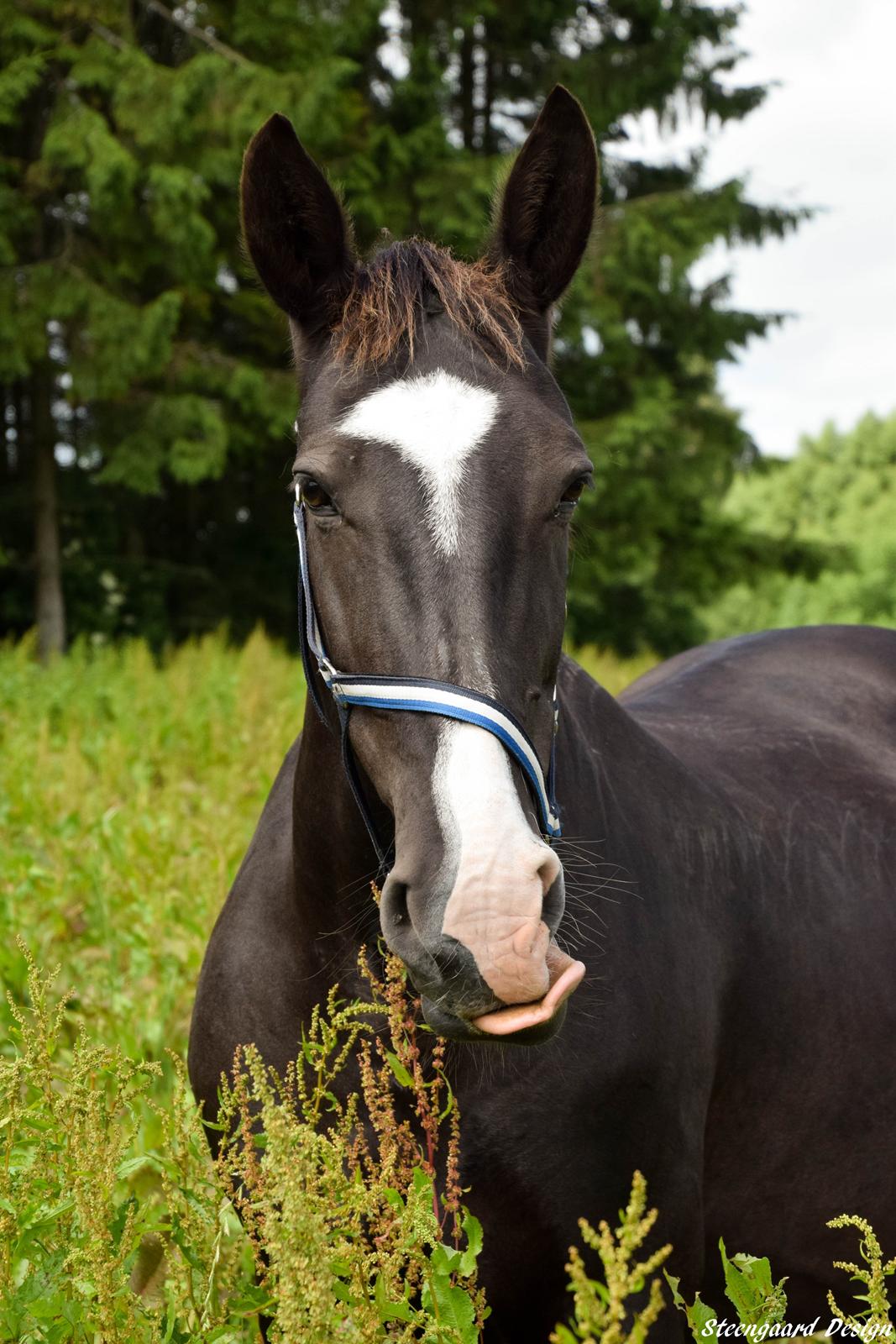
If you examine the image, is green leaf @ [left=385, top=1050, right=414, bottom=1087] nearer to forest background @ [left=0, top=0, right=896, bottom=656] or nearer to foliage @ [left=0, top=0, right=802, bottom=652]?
forest background @ [left=0, top=0, right=896, bottom=656]

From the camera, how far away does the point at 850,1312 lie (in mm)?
2484

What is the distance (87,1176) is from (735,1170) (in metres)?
1.34

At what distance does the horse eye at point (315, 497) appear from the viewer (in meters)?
1.87

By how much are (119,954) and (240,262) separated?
1071cm

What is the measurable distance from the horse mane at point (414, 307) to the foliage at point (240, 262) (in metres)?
10.4

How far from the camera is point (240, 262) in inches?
512

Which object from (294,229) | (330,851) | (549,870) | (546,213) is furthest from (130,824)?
(549,870)

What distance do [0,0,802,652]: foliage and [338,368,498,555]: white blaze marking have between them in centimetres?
1061

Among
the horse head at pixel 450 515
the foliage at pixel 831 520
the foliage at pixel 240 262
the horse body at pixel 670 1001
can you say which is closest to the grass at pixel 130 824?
the horse body at pixel 670 1001

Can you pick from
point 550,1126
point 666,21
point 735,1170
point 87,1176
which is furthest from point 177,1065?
point 666,21

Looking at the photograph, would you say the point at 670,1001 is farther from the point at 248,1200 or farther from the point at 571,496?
the point at 571,496

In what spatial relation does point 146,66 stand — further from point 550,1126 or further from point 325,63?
point 550,1126

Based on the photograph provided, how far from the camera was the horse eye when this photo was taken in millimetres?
1874

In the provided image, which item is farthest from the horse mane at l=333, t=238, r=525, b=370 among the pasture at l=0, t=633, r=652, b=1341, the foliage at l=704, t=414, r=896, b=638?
the foliage at l=704, t=414, r=896, b=638
